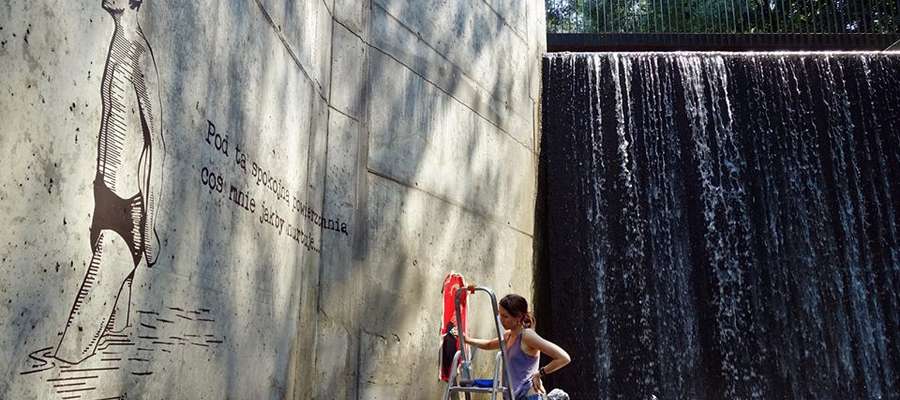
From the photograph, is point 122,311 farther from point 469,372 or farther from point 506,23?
point 506,23

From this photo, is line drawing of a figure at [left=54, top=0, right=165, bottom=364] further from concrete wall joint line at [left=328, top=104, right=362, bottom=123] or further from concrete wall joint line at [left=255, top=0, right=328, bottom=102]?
concrete wall joint line at [left=328, top=104, right=362, bottom=123]

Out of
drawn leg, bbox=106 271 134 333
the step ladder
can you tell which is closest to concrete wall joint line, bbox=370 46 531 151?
the step ladder

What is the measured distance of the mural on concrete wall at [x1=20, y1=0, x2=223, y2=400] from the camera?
1989 millimetres

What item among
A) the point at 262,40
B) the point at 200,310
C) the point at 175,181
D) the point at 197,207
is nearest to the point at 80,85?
the point at 175,181

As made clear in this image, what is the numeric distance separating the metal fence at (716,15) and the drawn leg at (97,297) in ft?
42.0

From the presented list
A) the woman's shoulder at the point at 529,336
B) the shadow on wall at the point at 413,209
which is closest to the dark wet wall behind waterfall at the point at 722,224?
the shadow on wall at the point at 413,209

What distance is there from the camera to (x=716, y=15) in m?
18.1

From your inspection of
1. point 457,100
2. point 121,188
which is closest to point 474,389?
point 121,188

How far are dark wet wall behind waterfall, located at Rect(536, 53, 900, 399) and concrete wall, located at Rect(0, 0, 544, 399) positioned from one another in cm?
178

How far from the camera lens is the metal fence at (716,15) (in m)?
15.0

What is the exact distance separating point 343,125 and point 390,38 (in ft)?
3.44

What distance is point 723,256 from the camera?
8539mm

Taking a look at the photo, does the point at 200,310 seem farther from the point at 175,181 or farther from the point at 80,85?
the point at 80,85

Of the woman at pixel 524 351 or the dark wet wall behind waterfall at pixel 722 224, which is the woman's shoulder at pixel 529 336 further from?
the dark wet wall behind waterfall at pixel 722 224
